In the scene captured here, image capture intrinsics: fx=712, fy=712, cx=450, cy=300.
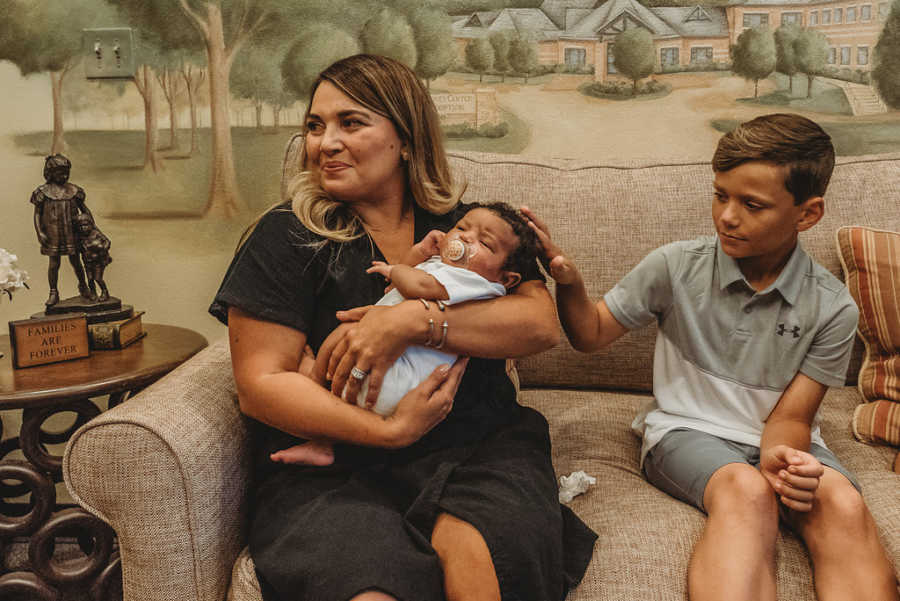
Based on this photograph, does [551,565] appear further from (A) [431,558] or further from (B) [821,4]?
(B) [821,4]

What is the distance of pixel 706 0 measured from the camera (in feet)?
6.40

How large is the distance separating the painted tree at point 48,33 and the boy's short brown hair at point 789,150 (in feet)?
5.58

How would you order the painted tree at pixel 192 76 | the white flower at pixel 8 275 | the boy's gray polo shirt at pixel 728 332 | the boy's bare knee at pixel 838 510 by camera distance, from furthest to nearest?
the painted tree at pixel 192 76, the white flower at pixel 8 275, the boy's gray polo shirt at pixel 728 332, the boy's bare knee at pixel 838 510

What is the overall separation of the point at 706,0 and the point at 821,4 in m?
0.30

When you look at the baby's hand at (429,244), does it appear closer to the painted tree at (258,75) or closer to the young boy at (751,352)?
the young boy at (751,352)

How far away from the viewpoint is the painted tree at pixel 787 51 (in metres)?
1.94

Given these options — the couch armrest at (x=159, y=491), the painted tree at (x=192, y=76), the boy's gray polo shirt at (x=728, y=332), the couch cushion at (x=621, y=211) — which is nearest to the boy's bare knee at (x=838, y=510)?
the boy's gray polo shirt at (x=728, y=332)

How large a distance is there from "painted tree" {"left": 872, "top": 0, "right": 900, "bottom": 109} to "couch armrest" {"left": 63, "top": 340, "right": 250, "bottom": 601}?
1.92 meters

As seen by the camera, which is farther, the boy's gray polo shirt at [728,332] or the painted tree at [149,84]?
the painted tree at [149,84]

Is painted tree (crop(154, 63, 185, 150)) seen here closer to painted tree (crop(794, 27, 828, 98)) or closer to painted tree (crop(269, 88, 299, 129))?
painted tree (crop(269, 88, 299, 129))

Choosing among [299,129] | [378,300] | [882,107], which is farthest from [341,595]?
[882,107]

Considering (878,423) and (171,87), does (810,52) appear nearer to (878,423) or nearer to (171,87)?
(878,423)

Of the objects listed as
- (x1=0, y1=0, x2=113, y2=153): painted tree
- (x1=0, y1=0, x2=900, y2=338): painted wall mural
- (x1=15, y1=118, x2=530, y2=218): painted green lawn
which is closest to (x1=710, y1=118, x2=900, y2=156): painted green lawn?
(x1=0, y1=0, x2=900, y2=338): painted wall mural

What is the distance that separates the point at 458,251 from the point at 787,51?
1326mm
